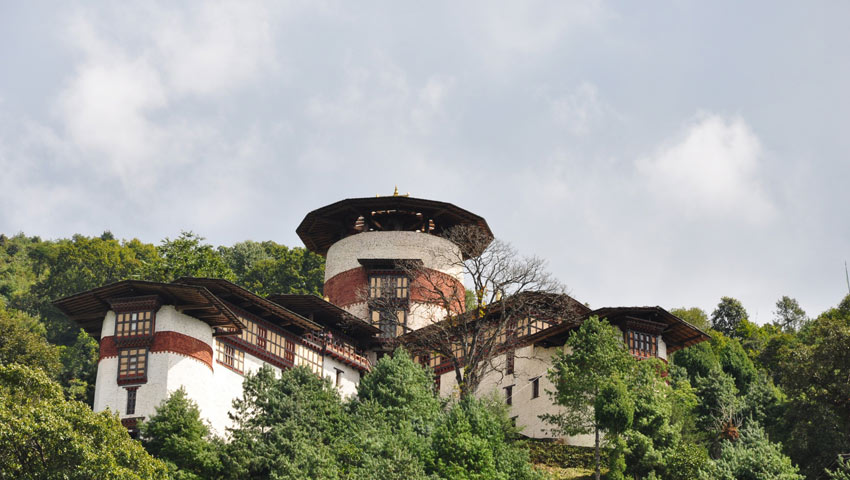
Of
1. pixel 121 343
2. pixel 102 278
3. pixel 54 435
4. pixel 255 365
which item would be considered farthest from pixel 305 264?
pixel 54 435

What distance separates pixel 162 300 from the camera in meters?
51.5

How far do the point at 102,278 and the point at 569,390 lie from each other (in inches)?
2557

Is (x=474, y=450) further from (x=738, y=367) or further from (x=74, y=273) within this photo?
(x=74, y=273)

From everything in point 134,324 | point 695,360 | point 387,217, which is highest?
point 387,217

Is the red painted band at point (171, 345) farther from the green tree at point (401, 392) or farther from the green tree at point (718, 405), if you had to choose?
the green tree at point (718, 405)

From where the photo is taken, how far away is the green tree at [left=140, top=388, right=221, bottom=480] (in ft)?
142

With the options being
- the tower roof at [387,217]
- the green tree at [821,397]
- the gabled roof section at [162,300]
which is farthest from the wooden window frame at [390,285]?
the green tree at [821,397]

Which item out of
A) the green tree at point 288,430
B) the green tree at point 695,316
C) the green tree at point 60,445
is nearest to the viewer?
the green tree at point 60,445

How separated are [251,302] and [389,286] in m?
15.8

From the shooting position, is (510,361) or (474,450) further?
(510,361)

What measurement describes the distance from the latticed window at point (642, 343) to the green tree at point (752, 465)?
1156 cm

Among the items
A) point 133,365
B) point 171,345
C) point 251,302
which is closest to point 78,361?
point 251,302

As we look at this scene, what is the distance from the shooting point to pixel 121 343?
5091 centimetres

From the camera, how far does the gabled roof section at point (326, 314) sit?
6112 cm
